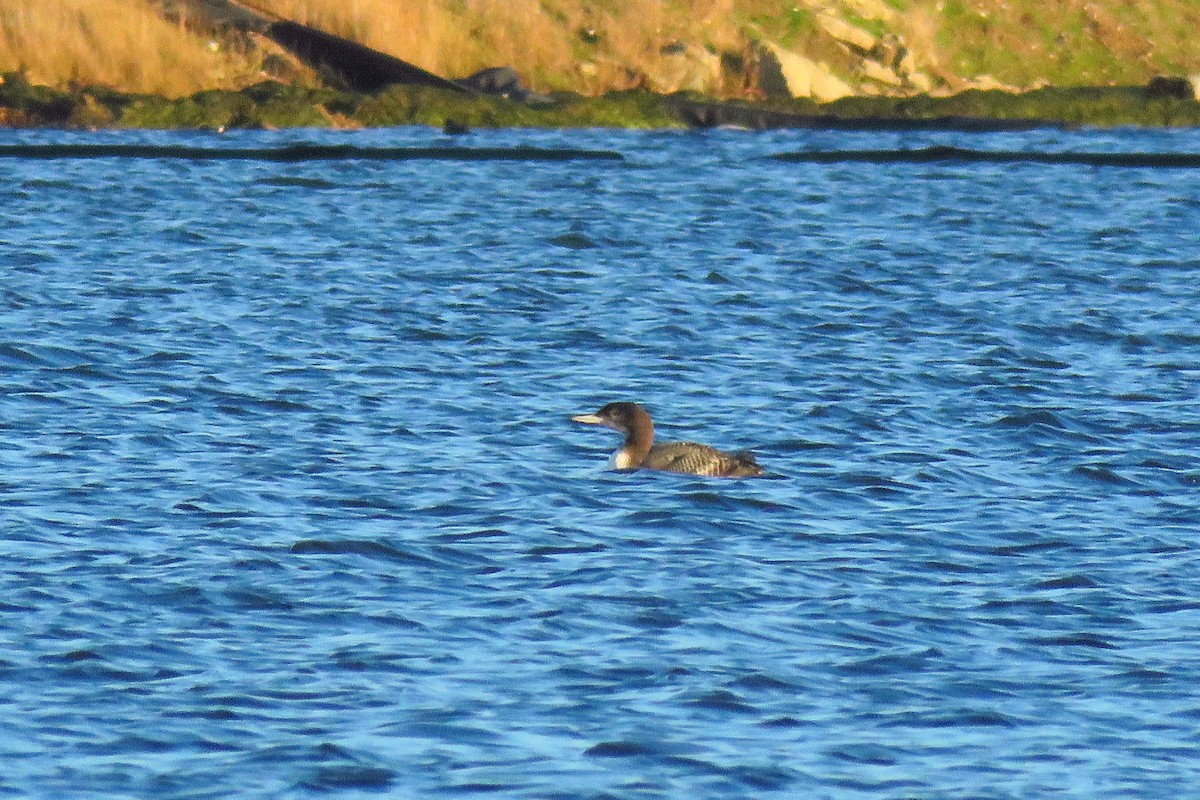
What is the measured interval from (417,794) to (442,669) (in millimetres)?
1585

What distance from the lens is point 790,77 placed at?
152 feet

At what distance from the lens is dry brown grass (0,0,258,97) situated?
129 feet

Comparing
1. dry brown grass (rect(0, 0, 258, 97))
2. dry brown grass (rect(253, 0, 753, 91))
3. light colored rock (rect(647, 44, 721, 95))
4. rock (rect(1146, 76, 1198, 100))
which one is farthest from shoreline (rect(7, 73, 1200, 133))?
dry brown grass (rect(253, 0, 753, 91))

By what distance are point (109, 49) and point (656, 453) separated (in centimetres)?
2786

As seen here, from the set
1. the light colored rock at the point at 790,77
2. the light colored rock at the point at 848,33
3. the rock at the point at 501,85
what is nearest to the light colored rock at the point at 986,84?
the light colored rock at the point at 848,33

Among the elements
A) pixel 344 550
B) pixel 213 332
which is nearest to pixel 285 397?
pixel 213 332

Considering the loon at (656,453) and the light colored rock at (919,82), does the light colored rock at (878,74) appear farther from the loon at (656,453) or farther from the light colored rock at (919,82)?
the loon at (656,453)

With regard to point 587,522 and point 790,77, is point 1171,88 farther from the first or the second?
point 587,522

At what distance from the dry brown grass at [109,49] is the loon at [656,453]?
1058 inches

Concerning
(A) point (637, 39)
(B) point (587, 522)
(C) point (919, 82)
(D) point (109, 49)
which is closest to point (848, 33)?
(C) point (919, 82)

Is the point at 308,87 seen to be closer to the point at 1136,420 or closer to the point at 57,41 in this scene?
the point at 57,41

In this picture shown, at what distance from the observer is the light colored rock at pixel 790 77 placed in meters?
46.3

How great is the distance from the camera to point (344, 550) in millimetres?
11672

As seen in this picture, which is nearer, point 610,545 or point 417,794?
point 417,794
